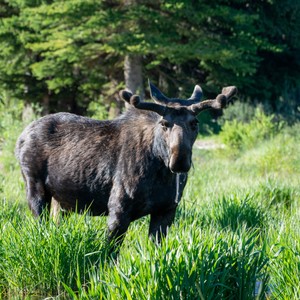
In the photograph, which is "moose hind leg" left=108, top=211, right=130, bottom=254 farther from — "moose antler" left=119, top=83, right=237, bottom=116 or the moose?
"moose antler" left=119, top=83, right=237, bottom=116

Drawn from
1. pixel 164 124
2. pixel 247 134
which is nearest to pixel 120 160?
pixel 164 124

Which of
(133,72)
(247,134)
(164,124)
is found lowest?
(247,134)

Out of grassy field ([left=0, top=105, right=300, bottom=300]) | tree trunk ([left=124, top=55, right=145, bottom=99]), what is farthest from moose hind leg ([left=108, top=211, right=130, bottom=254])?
tree trunk ([left=124, top=55, right=145, bottom=99])

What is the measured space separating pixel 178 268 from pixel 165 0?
14.4 metres

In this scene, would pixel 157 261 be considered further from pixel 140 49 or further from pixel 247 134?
pixel 140 49

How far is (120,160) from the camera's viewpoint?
233 inches

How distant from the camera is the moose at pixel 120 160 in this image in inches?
211

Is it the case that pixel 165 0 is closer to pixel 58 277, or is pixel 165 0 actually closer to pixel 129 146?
pixel 129 146

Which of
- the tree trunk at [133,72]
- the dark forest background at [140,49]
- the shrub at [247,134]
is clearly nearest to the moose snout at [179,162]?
the shrub at [247,134]

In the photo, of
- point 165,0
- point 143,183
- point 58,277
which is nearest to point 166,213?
point 143,183

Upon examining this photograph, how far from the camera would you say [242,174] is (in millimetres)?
11617

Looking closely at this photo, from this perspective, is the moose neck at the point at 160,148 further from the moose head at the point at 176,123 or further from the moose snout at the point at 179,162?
the moose snout at the point at 179,162

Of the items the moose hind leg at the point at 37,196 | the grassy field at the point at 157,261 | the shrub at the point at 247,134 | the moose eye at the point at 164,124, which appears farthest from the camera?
the shrub at the point at 247,134

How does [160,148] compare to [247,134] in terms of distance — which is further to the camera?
[247,134]
